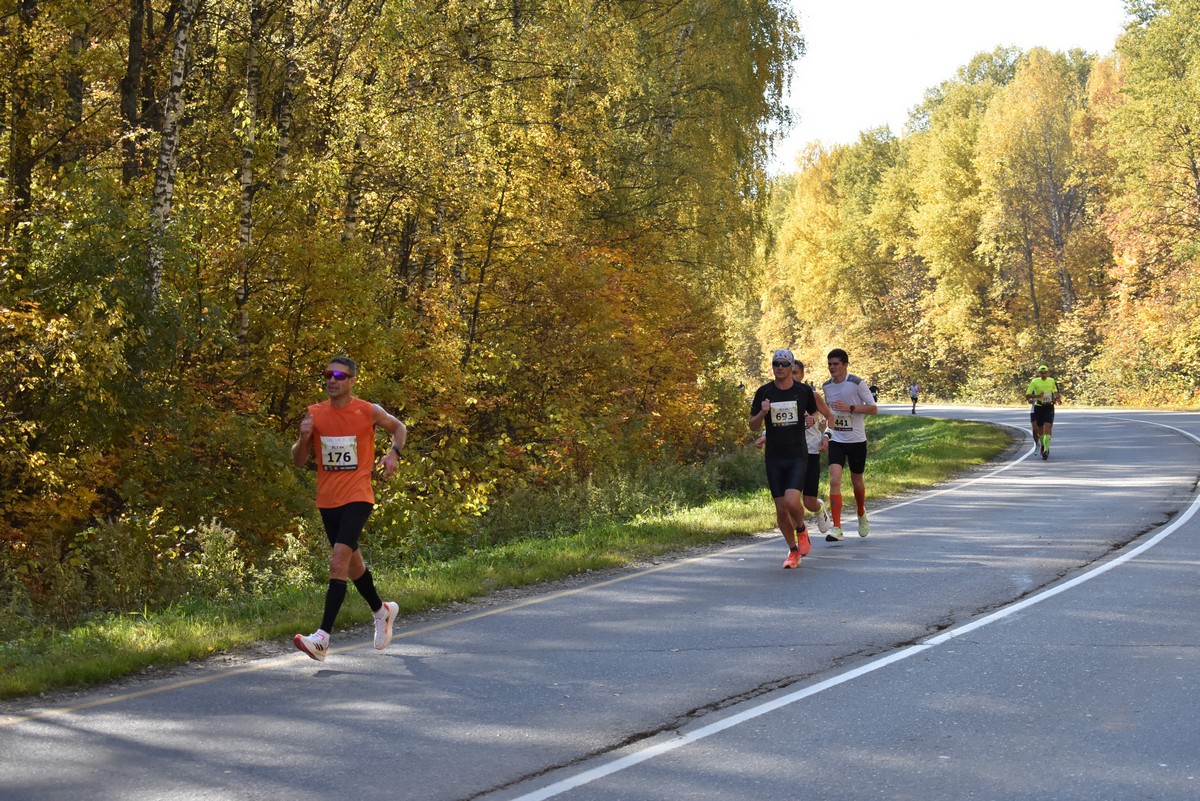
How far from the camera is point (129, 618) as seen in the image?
986cm

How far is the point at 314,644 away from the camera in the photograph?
25.9 ft

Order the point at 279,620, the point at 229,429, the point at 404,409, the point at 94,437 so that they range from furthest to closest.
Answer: the point at 404,409
the point at 229,429
the point at 94,437
the point at 279,620

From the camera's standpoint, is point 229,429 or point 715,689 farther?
point 229,429

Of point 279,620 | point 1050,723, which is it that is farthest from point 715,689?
point 279,620

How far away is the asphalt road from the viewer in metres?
5.55

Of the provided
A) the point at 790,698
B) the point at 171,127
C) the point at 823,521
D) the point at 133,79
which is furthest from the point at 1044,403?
the point at 790,698

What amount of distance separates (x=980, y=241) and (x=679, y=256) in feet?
131

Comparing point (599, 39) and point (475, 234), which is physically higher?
point (599, 39)

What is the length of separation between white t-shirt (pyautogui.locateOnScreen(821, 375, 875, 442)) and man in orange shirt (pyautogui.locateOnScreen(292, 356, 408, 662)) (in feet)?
22.8

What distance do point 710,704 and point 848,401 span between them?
25.5 ft

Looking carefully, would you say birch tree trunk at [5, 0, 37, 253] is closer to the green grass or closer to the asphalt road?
the green grass

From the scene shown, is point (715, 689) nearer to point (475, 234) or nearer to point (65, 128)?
point (65, 128)

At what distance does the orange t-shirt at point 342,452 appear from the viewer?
8.41 metres

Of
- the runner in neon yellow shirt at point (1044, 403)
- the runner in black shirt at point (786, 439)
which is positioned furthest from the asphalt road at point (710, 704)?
the runner in neon yellow shirt at point (1044, 403)
